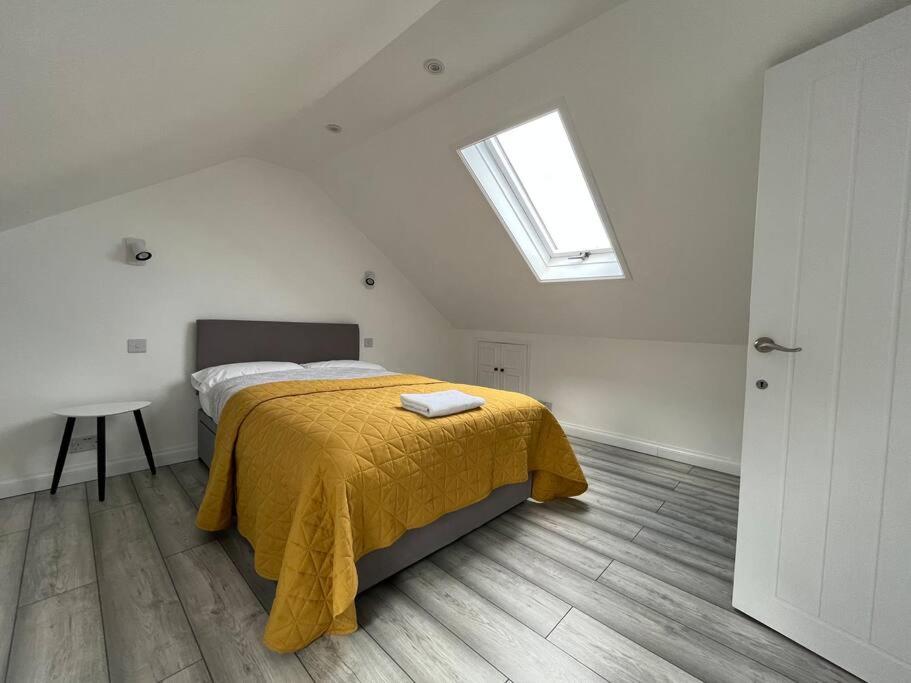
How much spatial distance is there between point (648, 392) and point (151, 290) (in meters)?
3.94

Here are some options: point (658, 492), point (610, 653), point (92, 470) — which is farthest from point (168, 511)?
point (658, 492)

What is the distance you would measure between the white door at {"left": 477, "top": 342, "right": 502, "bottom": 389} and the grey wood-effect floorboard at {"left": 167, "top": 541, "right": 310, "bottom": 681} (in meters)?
3.07

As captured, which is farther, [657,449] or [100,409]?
[657,449]

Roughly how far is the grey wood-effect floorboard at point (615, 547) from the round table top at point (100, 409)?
7.71 feet

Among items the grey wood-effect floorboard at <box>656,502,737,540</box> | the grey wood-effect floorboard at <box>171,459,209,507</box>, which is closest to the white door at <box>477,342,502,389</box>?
the grey wood-effect floorboard at <box>656,502,737,540</box>

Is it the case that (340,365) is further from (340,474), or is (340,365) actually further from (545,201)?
(545,201)

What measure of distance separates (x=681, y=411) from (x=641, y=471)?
63cm

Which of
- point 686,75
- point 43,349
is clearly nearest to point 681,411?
point 686,75

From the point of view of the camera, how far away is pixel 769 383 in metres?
1.39

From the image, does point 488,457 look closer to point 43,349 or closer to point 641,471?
point 641,471

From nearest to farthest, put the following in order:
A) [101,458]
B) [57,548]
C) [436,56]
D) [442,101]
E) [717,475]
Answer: [57,548] → [436,56] → [101,458] → [442,101] → [717,475]

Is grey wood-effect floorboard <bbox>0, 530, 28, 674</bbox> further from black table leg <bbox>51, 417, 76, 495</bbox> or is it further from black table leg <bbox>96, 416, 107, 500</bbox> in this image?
black table leg <bbox>51, 417, 76, 495</bbox>

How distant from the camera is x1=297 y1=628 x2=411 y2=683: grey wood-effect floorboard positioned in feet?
3.89

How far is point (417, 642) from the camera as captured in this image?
1.32 meters
